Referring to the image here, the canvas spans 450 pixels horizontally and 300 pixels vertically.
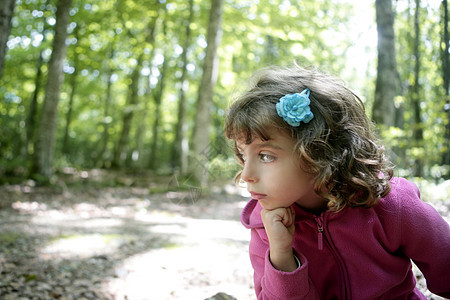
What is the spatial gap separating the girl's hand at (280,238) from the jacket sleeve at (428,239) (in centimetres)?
44

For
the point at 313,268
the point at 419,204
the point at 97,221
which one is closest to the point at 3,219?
the point at 97,221

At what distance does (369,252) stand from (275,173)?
20.9 inches

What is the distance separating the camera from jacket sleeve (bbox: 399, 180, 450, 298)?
1285 millimetres

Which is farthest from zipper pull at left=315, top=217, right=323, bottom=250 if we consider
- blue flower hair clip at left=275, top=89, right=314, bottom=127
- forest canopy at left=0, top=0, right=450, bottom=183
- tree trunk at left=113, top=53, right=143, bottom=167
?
tree trunk at left=113, top=53, right=143, bottom=167

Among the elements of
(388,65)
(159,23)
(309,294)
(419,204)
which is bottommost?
(309,294)

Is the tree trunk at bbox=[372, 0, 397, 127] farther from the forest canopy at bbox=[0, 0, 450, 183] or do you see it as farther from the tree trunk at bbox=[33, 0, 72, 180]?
the tree trunk at bbox=[33, 0, 72, 180]

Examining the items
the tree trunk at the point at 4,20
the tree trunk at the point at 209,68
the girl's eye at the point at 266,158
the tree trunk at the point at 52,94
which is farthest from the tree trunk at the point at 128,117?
the girl's eye at the point at 266,158

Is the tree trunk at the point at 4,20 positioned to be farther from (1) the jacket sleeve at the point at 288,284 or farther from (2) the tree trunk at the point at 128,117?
(2) the tree trunk at the point at 128,117

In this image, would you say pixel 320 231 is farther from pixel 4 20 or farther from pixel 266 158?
pixel 4 20

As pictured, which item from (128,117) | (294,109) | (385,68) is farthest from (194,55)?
(294,109)

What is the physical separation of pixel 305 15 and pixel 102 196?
7662mm

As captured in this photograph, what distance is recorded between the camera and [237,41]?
11914 millimetres

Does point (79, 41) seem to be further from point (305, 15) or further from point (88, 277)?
point (88, 277)

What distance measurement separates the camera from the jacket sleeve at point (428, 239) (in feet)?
4.22
